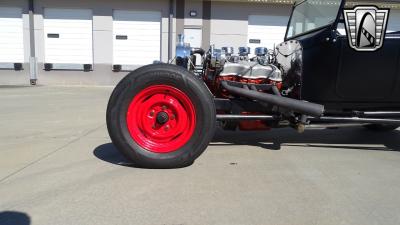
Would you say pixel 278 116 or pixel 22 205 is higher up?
pixel 278 116

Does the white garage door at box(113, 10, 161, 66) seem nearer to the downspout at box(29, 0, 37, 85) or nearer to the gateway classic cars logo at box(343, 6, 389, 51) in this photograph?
the downspout at box(29, 0, 37, 85)

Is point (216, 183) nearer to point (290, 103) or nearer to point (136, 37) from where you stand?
point (290, 103)

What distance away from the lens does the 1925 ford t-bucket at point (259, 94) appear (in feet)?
11.8

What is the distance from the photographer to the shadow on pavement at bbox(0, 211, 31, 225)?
8.27 feet

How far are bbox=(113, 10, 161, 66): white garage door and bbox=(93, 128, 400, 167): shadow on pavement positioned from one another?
10678 mm

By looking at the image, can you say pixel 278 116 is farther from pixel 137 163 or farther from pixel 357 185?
pixel 137 163

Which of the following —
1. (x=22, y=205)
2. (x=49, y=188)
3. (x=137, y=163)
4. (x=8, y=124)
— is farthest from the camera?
(x=8, y=124)

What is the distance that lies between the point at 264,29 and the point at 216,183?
13081mm

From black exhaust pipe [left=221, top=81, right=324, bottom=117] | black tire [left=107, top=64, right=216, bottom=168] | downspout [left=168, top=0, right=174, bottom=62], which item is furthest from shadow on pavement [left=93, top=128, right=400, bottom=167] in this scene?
downspout [left=168, top=0, right=174, bottom=62]

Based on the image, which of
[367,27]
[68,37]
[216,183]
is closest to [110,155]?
[216,183]

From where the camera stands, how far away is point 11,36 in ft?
50.8

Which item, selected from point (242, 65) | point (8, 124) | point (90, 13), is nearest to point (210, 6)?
point (90, 13)

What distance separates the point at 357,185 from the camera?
10.9 ft

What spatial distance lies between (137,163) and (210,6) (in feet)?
41.1
